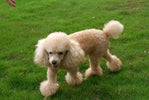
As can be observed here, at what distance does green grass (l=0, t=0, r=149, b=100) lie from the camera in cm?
350

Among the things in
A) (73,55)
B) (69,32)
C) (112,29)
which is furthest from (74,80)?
(69,32)

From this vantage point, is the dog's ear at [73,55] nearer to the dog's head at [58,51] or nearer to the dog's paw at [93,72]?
the dog's head at [58,51]

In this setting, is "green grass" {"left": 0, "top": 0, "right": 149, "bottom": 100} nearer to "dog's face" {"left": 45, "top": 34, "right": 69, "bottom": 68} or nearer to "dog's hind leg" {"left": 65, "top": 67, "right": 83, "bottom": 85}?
"dog's hind leg" {"left": 65, "top": 67, "right": 83, "bottom": 85}

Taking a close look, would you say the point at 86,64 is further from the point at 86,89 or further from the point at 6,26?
the point at 6,26

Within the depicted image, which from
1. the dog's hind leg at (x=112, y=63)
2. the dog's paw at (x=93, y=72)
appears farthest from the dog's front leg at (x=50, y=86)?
the dog's hind leg at (x=112, y=63)

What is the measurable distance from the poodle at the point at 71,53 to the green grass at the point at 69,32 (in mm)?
213

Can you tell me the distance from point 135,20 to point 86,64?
11.7 feet

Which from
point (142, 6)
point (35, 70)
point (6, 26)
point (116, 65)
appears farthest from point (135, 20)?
point (6, 26)

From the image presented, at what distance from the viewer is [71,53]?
3.09m

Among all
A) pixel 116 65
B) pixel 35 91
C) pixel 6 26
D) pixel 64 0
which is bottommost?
pixel 35 91

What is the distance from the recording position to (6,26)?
22.0ft

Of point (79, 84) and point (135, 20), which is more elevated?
point (135, 20)

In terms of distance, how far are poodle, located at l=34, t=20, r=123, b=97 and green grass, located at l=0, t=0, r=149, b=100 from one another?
21 cm

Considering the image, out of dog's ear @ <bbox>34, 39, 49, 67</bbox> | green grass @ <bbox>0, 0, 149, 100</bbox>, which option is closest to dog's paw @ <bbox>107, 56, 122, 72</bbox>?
green grass @ <bbox>0, 0, 149, 100</bbox>
